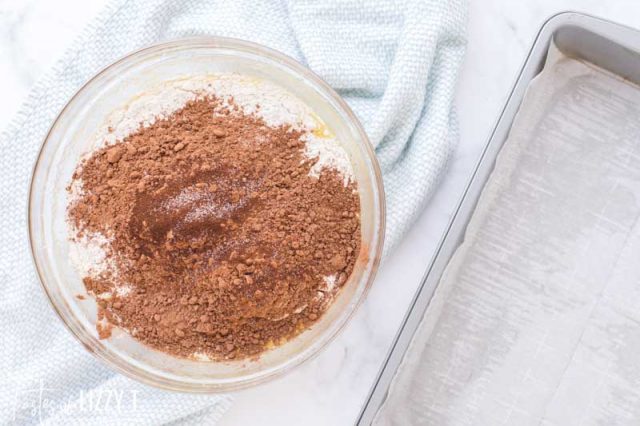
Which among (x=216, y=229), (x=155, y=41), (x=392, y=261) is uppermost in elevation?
(x=155, y=41)

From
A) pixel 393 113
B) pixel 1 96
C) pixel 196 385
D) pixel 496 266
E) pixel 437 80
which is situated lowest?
pixel 196 385

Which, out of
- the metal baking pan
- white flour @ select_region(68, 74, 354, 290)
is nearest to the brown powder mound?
white flour @ select_region(68, 74, 354, 290)

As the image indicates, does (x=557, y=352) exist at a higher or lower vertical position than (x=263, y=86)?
lower

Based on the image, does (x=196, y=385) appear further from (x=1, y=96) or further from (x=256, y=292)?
(x=1, y=96)

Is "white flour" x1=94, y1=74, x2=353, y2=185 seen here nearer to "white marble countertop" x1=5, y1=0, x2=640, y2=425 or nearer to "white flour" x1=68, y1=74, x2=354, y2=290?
"white flour" x1=68, y1=74, x2=354, y2=290

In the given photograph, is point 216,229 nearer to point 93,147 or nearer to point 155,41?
point 93,147

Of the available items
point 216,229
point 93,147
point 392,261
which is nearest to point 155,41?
point 93,147

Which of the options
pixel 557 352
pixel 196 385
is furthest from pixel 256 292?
pixel 557 352
